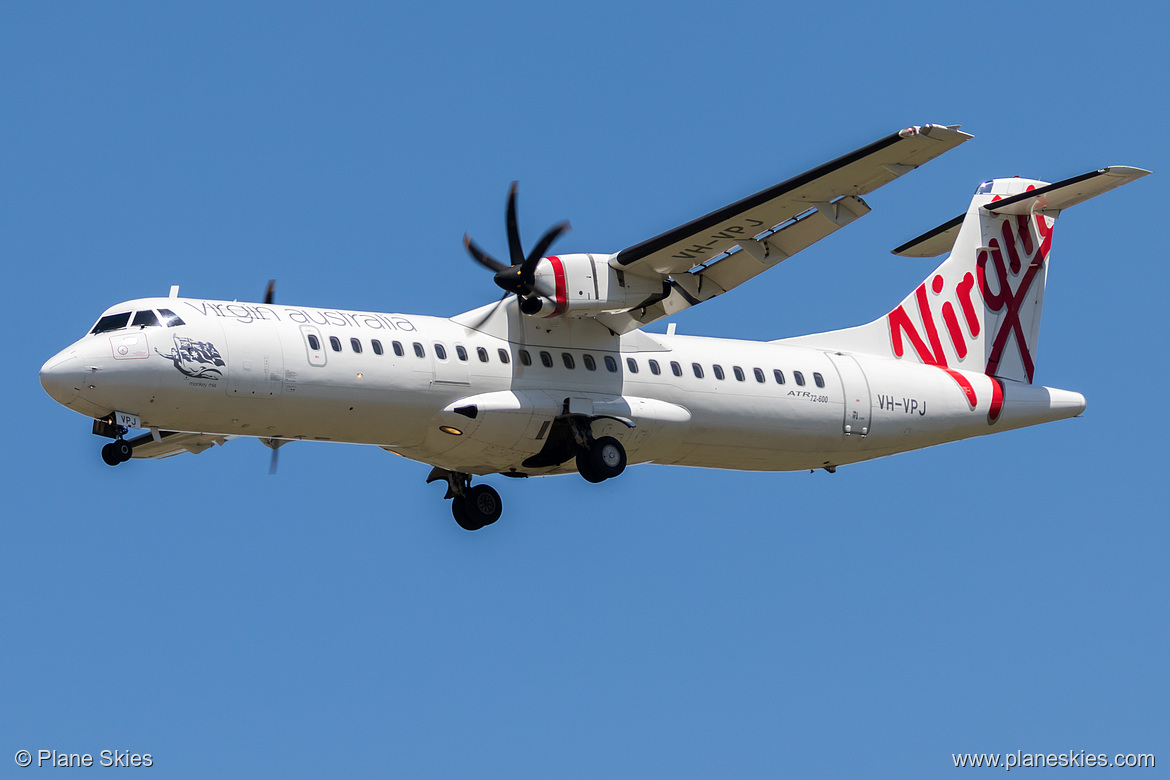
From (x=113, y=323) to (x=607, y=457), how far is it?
5905 mm

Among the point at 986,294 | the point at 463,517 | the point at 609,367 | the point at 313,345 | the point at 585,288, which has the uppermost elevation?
the point at 986,294

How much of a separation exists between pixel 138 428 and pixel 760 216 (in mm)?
7519

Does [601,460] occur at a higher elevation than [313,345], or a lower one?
lower

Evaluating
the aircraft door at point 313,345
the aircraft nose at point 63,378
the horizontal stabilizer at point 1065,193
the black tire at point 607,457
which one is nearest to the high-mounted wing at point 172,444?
the aircraft door at point 313,345

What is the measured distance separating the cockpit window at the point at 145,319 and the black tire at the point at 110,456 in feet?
4.42

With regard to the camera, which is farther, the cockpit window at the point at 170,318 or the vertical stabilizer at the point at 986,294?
the vertical stabilizer at the point at 986,294

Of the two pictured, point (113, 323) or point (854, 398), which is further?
point (854, 398)

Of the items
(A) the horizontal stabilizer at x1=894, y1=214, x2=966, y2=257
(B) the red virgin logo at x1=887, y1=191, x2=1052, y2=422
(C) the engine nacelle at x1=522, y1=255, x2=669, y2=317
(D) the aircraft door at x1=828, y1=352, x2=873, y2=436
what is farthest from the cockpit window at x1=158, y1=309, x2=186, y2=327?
(A) the horizontal stabilizer at x1=894, y1=214, x2=966, y2=257

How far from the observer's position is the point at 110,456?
54.6 ft

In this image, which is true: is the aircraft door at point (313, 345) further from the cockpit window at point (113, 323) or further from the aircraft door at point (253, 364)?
the cockpit window at point (113, 323)

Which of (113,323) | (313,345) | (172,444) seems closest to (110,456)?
(113,323)

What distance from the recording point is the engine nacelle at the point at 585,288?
61.3 ft

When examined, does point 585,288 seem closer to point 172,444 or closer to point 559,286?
point 559,286

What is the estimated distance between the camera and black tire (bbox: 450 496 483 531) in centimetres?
2002
